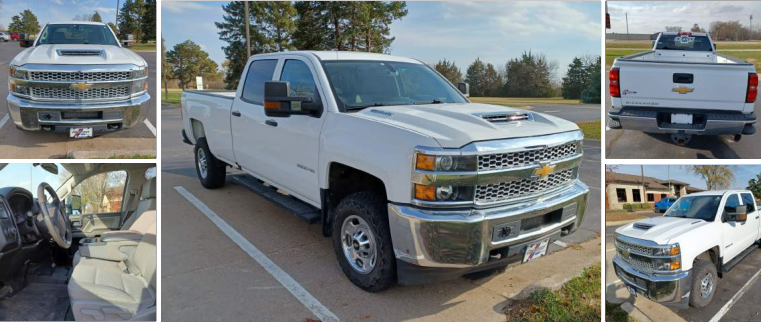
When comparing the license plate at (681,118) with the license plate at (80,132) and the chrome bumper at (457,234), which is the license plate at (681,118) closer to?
the chrome bumper at (457,234)

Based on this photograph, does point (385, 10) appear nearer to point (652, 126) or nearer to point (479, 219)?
point (652, 126)

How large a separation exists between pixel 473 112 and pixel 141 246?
3.20 m

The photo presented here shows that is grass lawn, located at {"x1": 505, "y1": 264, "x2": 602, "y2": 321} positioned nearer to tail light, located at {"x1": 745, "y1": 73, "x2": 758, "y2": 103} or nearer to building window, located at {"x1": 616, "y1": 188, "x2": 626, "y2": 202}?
building window, located at {"x1": 616, "y1": 188, "x2": 626, "y2": 202}

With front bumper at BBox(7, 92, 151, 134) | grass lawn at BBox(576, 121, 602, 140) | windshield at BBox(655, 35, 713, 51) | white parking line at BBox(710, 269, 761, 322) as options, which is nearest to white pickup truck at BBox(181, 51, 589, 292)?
white parking line at BBox(710, 269, 761, 322)

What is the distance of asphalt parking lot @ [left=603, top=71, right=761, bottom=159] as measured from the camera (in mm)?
6867

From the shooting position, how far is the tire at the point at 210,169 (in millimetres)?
7441

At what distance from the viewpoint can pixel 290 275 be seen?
4598 millimetres

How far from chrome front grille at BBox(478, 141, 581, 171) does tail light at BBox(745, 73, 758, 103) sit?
3245 millimetres

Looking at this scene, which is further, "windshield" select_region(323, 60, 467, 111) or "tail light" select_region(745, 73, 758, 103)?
"tail light" select_region(745, 73, 758, 103)

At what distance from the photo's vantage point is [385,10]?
91.3 feet

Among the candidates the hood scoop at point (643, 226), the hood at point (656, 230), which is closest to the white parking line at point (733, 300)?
the hood at point (656, 230)

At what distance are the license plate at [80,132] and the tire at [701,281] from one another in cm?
724

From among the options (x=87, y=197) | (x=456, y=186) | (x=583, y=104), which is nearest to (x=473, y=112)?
(x=456, y=186)

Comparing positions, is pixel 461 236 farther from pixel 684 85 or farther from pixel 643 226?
pixel 684 85
